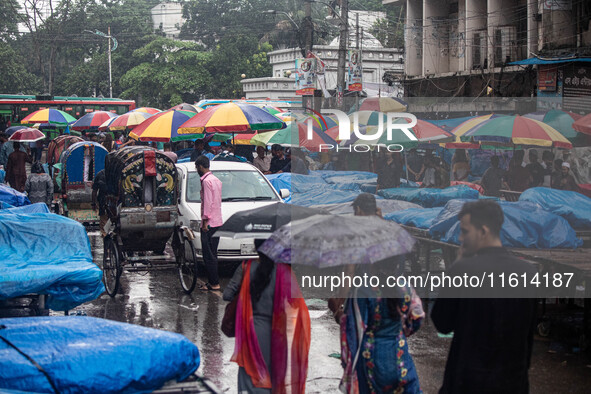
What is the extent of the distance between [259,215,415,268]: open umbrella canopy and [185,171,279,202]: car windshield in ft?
23.2

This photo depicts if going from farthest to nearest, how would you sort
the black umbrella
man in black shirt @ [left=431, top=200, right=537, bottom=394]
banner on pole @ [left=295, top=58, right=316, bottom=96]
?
banner on pole @ [left=295, top=58, right=316, bottom=96] < the black umbrella < man in black shirt @ [left=431, top=200, right=537, bottom=394]

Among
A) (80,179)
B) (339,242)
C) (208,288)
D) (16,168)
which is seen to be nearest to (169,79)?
(16,168)

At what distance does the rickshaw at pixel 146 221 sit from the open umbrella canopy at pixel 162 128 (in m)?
6.17

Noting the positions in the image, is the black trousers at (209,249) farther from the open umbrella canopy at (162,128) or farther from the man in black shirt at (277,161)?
the man in black shirt at (277,161)

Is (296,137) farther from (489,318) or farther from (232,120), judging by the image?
(489,318)

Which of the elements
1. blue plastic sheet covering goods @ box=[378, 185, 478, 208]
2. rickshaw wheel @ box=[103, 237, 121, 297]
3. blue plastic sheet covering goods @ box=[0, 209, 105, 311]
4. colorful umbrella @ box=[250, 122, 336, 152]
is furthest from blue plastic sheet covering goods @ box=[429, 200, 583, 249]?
colorful umbrella @ box=[250, 122, 336, 152]

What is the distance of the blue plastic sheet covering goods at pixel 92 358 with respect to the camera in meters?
4.07

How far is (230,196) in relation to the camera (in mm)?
11758

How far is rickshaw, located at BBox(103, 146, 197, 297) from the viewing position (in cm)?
994

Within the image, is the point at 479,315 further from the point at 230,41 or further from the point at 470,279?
the point at 230,41

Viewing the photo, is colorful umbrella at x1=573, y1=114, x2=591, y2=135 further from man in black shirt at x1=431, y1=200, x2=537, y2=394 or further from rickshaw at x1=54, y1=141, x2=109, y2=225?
rickshaw at x1=54, y1=141, x2=109, y2=225

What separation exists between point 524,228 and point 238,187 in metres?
5.56

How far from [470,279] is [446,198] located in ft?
18.9

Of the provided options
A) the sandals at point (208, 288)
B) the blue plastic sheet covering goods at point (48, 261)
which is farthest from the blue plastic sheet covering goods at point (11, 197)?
the blue plastic sheet covering goods at point (48, 261)
